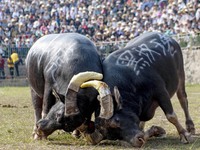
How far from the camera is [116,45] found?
3081 cm

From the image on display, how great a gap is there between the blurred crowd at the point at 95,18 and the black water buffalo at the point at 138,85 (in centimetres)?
2093

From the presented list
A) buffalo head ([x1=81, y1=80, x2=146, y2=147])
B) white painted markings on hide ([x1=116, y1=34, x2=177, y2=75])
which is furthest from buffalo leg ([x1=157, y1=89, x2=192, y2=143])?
buffalo head ([x1=81, y1=80, x2=146, y2=147])

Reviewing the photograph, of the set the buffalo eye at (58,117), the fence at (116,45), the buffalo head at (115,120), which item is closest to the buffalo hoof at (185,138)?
the buffalo head at (115,120)

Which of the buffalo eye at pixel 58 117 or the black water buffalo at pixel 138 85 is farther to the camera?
the buffalo eye at pixel 58 117

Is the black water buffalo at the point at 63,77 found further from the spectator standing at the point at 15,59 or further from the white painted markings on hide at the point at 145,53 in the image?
the spectator standing at the point at 15,59

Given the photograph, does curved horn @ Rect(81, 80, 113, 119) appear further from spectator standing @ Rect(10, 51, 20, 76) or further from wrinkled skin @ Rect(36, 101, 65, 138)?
spectator standing @ Rect(10, 51, 20, 76)

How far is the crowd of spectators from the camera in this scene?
33688 mm

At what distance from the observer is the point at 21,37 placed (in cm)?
3616

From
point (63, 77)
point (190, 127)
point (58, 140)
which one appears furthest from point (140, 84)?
point (190, 127)

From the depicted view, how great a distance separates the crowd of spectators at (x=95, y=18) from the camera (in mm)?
33688

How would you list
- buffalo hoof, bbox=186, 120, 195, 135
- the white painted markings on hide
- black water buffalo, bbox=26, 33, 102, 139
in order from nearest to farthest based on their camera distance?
black water buffalo, bbox=26, 33, 102, 139
the white painted markings on hide
buffalo hoof, bbox=186, 120, 195, 135

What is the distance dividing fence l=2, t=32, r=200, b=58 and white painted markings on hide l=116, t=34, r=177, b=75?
16866mm

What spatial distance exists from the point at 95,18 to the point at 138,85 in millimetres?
29022

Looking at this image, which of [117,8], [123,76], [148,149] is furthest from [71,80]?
[117,8]
